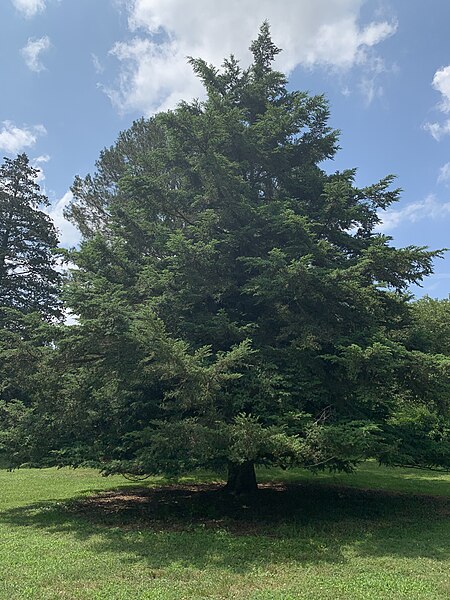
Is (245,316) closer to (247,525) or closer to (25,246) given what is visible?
(247,525)

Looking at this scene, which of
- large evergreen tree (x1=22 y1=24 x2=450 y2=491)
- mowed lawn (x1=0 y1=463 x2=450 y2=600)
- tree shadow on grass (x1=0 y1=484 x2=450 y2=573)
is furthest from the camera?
large evergreen tree (x1=22 y1=24 x2=450 y2=491)

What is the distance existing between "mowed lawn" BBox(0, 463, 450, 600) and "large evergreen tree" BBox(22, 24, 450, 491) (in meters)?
1.25

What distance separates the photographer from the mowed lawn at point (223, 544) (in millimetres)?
5879

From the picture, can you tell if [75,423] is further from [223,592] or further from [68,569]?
[223,592]

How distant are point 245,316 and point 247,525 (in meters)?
4.53

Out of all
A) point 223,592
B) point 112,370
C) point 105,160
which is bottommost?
point 223,592

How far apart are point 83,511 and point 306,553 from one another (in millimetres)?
5822

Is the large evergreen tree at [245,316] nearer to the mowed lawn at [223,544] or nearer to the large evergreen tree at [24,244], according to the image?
the mowed lawn at [223,544]

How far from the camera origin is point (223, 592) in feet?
18.8

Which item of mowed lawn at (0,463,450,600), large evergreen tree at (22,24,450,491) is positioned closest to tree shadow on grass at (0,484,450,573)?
mowed lawn at (0,463,450,600)

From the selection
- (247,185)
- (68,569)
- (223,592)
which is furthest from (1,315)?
(223,592)

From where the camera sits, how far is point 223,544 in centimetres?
795

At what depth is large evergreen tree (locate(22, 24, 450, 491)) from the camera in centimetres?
838

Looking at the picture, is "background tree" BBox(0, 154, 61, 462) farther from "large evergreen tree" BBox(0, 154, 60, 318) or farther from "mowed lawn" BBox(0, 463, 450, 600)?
"mowed lawn" BBox(0, 463, 450, 600)
